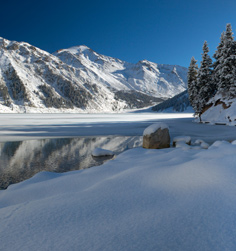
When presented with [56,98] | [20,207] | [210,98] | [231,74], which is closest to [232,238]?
[20,207]

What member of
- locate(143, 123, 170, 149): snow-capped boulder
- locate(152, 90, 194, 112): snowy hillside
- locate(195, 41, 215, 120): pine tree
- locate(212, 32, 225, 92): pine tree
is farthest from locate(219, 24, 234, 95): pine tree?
locate(152, 90, 194, 112): snowy hillside

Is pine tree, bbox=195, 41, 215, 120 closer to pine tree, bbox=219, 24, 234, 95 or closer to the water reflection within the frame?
pine tree, bbox=219, 24, 234, 95

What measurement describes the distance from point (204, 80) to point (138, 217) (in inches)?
1433

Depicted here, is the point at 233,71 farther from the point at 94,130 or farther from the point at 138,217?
the point at 138,217

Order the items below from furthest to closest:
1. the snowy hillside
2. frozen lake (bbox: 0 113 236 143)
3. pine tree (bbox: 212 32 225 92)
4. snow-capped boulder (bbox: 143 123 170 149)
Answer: the snowy hillside → pine tree (bbox: 212 32 225 92) → frozen lake (bbox: 0 113 236 143) → snow-capped boulder (bbox: 143 123 170 149)

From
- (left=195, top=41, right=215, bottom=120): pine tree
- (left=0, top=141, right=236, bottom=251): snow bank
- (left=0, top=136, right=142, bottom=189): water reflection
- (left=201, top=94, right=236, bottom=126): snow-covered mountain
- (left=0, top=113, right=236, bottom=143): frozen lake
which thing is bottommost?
(left=0, top=136, right=142, bottom=189): water reflection

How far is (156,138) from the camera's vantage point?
12234 millimetres

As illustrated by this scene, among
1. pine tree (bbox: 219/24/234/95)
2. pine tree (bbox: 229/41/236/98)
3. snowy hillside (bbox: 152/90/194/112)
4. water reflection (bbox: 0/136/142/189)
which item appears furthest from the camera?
snowy hillside (bbox: 152/90/194/112)

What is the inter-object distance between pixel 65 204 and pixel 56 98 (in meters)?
156

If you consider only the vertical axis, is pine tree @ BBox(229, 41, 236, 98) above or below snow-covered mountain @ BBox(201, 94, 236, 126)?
above

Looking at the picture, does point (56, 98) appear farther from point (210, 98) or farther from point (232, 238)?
point (232, 238)

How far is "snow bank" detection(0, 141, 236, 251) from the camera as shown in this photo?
204 centimetres

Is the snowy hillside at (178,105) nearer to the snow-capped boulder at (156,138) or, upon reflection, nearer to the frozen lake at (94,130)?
the frozen lake at (94,130)

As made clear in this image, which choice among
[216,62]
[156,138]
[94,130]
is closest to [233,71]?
[216,62]
